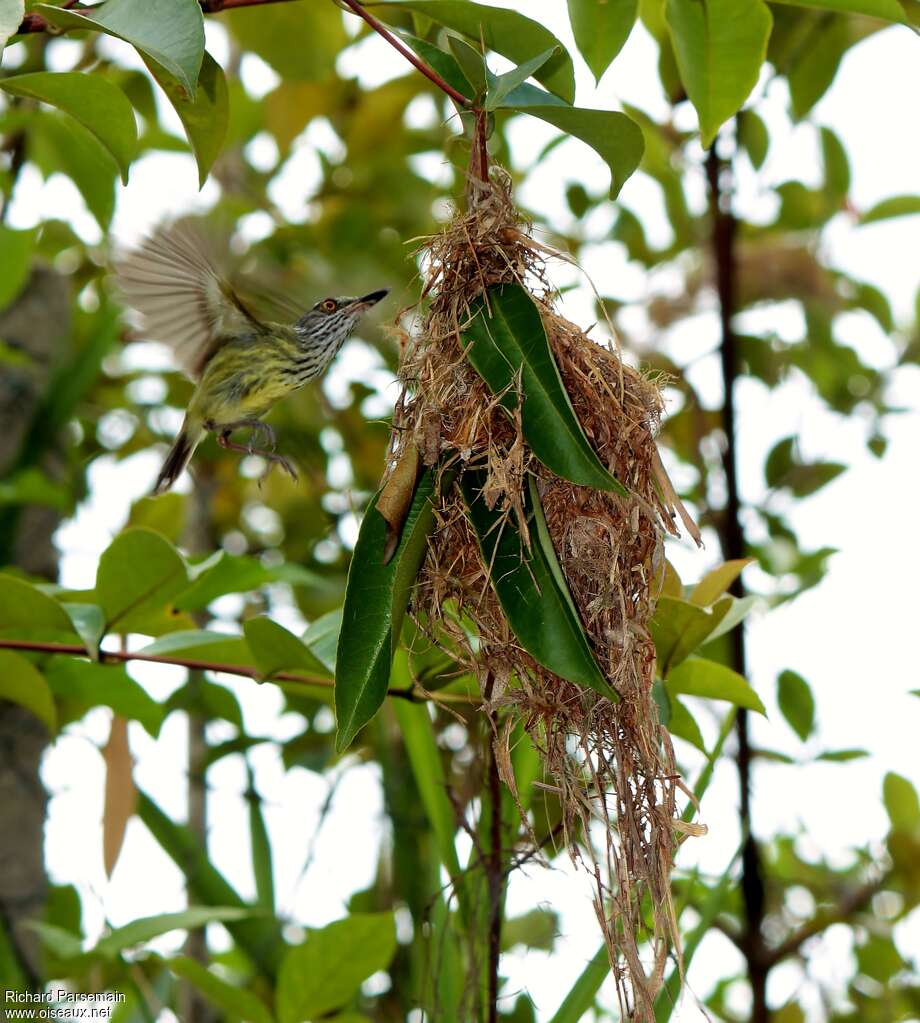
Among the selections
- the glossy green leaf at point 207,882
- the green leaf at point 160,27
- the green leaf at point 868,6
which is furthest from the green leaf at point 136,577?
the green leaf at point 868,6

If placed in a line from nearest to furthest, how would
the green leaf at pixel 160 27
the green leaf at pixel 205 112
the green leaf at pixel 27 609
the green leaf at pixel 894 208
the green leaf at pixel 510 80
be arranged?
1. the green leaf at pixel 160 27
2. the green leaf at pixel 510 80
3. the green leaf at pixel 205 112
4. the green leaf at pixel 27 609
5. the green leaf at pixel 894 208

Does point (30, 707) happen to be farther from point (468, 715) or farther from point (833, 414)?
point (833, 414)

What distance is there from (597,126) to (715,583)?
0.60m

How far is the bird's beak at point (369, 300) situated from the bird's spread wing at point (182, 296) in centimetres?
17

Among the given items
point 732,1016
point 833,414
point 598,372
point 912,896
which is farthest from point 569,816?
point 732,1016

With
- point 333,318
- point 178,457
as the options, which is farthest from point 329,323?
point 178,457

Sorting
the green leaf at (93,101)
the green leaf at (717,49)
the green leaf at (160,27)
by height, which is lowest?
the green leaf at (160,27)

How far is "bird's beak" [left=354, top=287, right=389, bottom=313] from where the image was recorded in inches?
78.7

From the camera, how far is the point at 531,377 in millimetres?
1229

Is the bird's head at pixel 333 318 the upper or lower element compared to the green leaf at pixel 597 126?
upper

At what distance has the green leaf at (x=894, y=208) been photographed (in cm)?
289

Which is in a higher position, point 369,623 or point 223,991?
point 369,623

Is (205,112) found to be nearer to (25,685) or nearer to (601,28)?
(601,28)

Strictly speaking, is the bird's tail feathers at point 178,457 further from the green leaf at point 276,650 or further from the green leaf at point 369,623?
the green leaf at point 369,623
